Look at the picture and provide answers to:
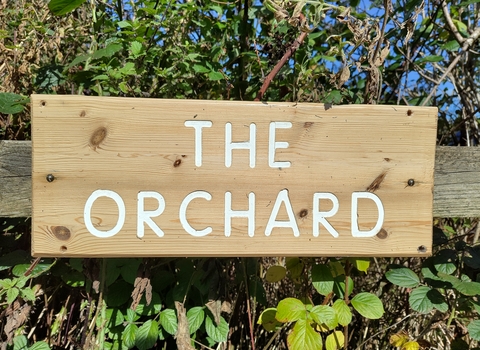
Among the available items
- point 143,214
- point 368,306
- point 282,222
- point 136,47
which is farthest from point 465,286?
point 136,47

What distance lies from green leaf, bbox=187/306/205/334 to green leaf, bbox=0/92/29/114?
76 cm

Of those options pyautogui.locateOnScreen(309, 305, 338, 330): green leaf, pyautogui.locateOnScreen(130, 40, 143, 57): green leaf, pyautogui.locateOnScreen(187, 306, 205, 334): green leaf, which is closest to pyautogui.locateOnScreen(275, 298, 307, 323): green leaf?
pyautogui.locateOnScreen(309, 305, 338, 330): green leaf

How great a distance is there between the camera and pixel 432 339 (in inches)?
66.4

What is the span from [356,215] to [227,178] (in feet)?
1.09

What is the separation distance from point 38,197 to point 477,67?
1.93m

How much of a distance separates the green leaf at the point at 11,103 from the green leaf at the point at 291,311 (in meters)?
0.90

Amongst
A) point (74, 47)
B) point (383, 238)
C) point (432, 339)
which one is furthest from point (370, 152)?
point (74, 47)

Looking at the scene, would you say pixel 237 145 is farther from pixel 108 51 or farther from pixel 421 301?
pixel 421 301

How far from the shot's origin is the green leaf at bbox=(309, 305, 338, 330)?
1.24 m

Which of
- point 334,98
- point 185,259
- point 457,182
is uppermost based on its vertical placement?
point 334,98

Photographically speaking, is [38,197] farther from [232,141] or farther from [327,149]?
[327,149]

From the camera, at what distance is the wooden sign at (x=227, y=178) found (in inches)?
41.9

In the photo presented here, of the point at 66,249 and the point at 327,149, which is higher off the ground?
the point at 327,149

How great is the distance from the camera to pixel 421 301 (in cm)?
127
